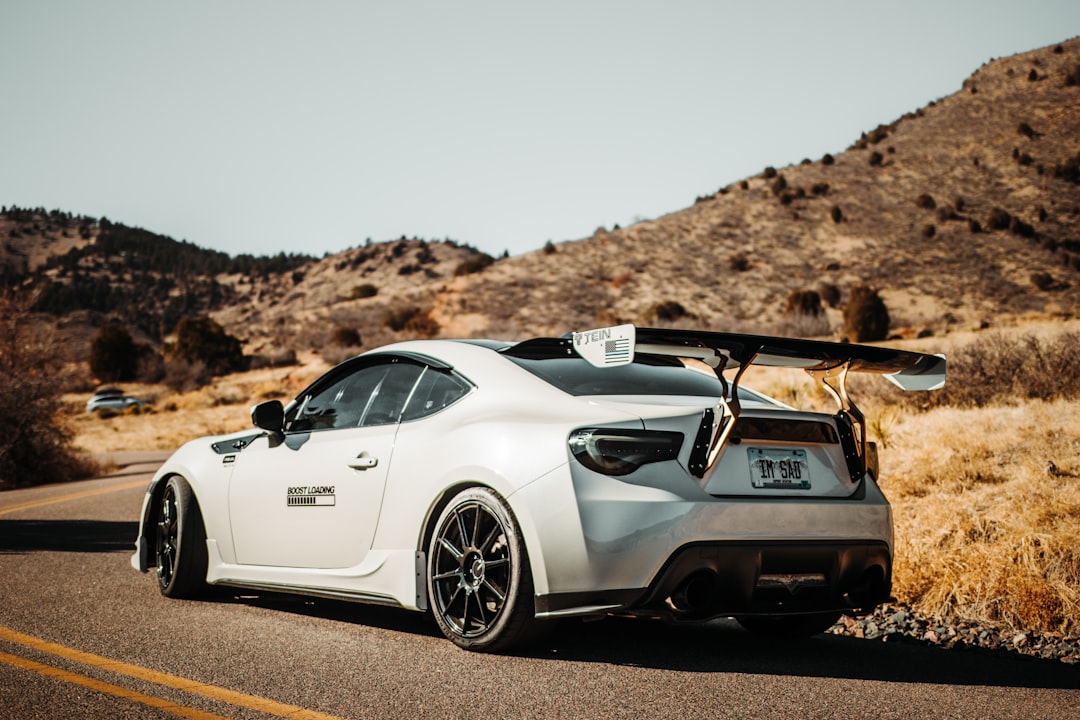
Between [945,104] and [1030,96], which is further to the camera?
[945,104]

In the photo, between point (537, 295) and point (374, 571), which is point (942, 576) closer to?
point (374, 571)

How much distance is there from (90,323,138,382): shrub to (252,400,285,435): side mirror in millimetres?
59883

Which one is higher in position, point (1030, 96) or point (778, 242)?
point (1030, 96)

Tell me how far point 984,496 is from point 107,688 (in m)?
7.17

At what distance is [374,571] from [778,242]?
5711cm

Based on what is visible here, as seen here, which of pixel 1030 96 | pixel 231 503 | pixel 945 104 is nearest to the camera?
pixel 231 503

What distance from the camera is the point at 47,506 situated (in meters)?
13.6

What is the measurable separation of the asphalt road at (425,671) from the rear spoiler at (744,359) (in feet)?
3.27

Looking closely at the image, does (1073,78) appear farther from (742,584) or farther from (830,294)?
(742,584)

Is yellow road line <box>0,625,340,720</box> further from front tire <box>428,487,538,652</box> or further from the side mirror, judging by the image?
the side mirror

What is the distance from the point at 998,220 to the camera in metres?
56.7

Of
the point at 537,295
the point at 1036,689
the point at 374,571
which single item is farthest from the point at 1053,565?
the point at 537,295

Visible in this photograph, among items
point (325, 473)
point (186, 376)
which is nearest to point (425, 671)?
point (325, 473)

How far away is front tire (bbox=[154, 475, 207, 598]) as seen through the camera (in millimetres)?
6875
